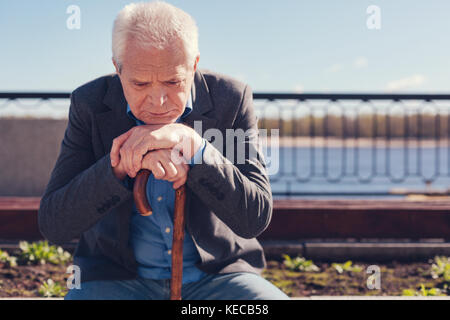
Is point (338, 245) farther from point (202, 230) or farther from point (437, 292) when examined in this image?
point (202, 230)

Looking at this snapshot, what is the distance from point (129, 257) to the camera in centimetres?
183

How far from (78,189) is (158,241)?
→ 1.26 ft

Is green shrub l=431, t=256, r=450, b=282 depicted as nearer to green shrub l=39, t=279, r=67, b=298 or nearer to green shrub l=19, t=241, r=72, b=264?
green shrub l=39, t=279, r=67, b=298

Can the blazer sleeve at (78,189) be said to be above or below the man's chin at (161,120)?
below

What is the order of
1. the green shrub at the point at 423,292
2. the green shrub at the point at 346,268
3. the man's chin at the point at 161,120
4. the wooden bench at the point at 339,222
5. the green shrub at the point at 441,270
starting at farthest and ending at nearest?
the wooden bench at the point at 339,222, the green shrub at the point at 346,268, the green shrub at the point at 441,270, the green shrub at the point at 423,292, the man's chin at the point at 161,120

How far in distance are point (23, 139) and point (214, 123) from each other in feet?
18.4

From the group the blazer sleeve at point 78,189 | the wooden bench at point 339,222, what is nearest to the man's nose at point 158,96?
the blazer sleeve at point 78,189

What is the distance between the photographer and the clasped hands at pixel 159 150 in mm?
1521

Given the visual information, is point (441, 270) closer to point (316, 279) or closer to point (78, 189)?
point (316, 279)

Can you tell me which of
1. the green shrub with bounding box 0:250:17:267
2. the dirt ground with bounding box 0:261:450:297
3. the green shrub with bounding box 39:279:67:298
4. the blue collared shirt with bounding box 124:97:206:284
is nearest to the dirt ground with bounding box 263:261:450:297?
the dirt ground with bounding box 0:261:450:297

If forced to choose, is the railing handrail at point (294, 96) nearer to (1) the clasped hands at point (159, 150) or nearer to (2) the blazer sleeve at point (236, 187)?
(2) the blazer sleeve at point (236, 187)

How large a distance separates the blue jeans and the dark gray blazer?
0.04 meters

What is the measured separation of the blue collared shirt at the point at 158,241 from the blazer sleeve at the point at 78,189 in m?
0.18

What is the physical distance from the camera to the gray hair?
157 centimetres
